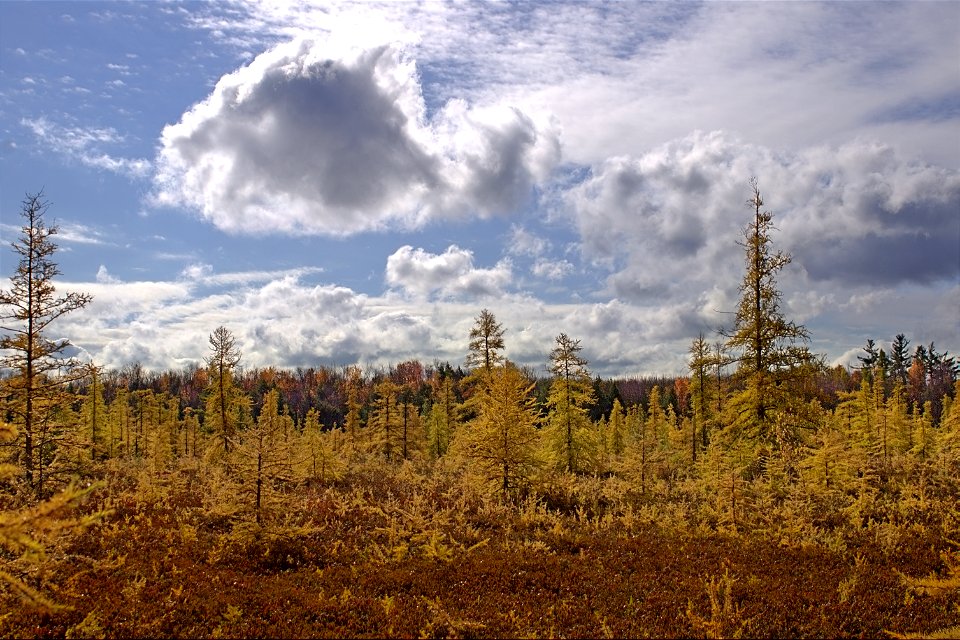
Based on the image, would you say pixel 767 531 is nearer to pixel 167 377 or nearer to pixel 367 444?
pixel 367 444

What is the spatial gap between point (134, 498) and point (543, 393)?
7343 cm

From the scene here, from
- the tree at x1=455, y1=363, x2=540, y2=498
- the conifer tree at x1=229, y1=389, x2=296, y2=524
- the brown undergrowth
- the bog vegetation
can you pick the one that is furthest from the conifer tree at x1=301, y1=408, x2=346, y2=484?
the conifer tree at x1=229, y1=389, x2=296, y2=524

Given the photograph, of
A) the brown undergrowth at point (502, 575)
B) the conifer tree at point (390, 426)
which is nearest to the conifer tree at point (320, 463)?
the brown undergrowth at point (502, 575)

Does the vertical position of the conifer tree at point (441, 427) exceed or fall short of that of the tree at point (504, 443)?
it falls short

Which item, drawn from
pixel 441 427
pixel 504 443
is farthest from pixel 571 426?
pixel 441 427

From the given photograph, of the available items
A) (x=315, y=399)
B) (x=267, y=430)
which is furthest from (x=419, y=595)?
(x=315, y=399)

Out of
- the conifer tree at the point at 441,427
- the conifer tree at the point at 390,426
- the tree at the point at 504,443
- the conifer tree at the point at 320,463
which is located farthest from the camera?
the conifer tree at the point at 441,427

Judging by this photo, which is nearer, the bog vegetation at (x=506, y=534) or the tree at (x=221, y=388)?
the bog vegetation at (x=506, y=534)

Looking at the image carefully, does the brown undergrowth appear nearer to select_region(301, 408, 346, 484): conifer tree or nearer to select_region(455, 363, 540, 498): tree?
select_region(455, 363, 540, 498): tree

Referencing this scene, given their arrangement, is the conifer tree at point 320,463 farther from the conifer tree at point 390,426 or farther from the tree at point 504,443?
the conifer tree at point 390,426

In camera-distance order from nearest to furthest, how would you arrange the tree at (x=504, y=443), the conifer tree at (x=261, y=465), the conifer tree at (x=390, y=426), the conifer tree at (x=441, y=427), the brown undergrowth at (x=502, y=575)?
the brown undergrowth at (x=502, y=575) → the conifer tree at (x=261, y=465) → the tree at (x=504, y=443) → the conifer tree at (x=390, y=426) → the conifer tree at (x=441, y=427)

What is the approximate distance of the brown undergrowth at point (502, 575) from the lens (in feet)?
32.2

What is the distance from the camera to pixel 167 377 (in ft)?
585

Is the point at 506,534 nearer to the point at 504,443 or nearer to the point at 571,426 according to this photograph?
the point at 504,443
